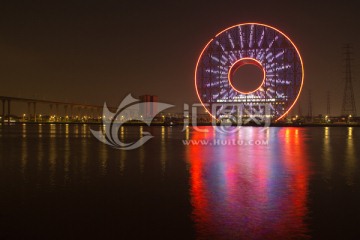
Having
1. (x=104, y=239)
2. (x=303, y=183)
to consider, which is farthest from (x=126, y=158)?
(x=104, y=239)

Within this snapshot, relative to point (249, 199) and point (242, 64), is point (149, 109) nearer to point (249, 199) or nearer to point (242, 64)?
point (242, 64)

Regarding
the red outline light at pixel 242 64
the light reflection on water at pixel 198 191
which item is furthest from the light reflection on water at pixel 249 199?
the red outline light at pixel 242 64

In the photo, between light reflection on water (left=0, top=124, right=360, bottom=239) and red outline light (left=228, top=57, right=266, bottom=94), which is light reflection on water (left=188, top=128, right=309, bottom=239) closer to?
light reflection on water (left=0, top=124, right=360, bottom=239)

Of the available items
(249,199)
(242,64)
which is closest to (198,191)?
(249,199)

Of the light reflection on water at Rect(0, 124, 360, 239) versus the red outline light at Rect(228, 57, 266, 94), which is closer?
the light reflection on water at Rect(0, 124, 360, 239)

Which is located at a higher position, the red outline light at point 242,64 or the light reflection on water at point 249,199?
the red outline light at point 242,64

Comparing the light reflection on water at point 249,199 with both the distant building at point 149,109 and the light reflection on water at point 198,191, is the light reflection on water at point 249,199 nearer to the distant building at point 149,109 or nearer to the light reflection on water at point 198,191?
the light reflection on water at point 198,191

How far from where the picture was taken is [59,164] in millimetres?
12742

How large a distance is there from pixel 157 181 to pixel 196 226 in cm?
380

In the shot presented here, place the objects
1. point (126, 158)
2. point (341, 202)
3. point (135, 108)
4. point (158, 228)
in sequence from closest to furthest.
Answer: point (158, 228), point (341, 202), point (126, 158), point (135, 108)

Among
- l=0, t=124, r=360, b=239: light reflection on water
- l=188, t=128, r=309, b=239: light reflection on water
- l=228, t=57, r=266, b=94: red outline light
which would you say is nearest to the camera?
l=188, t=128, r=309, b=239: light reflection on water

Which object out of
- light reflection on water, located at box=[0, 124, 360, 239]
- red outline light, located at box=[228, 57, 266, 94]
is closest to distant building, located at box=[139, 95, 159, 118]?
red outline light, located at box=[228, 57, 266, 94]

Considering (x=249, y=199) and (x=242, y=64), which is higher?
(x=242, y=64)

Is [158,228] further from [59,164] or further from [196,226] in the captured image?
[59,164]
